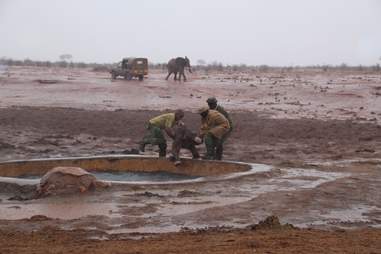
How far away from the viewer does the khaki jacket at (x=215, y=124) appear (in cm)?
1377

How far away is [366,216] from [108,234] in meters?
3.63

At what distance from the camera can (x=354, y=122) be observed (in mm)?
22688

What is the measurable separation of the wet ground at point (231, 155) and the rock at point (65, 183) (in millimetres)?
283

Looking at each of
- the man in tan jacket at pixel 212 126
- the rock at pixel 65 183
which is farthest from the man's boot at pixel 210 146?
the rock at pixel 65 183

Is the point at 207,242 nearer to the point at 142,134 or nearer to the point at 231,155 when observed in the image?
the point at 231,155

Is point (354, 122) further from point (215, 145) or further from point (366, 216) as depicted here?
point (366, 216)

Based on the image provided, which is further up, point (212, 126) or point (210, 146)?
point (212, 126)

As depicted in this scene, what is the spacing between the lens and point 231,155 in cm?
1636

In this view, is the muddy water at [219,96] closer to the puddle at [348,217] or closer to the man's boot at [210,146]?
the man's boot at [210,146]

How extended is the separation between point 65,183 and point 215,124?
414 cm

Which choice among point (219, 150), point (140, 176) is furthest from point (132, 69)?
point (140, 176)

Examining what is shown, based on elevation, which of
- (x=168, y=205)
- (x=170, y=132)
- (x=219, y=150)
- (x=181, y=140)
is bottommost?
(x=168, y=205)

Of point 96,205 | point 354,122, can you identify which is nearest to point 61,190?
point 96,205

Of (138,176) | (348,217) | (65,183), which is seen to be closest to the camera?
(348,217)
